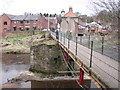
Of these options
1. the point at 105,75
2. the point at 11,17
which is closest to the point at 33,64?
the point at 105,75

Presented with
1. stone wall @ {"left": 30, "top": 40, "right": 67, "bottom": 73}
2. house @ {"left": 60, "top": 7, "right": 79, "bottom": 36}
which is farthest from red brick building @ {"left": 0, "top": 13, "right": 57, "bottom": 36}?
stone wall @ {"left": 30, "top": 40, "right": 67, "bottom": 73}

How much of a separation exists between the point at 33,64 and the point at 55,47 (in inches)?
124

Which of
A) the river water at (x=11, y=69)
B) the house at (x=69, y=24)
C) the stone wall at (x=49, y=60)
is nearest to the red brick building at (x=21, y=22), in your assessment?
the house at (x=69, y=24)

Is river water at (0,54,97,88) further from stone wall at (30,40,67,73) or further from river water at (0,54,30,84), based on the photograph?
stone wall at (30,40,67,73)

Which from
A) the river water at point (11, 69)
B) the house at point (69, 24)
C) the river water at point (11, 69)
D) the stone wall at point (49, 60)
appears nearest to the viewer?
the stone wall at point (49, 60)

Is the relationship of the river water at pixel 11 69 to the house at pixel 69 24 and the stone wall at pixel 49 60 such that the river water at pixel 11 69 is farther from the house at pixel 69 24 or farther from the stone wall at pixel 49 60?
the house at pixel 69 24

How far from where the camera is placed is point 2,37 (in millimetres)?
46031

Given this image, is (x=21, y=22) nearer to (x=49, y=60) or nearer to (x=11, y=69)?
(x=11, y=69)

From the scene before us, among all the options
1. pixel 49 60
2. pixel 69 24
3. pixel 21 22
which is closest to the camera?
pixel 49 60

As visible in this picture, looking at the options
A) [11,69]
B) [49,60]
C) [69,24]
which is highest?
[69,24]

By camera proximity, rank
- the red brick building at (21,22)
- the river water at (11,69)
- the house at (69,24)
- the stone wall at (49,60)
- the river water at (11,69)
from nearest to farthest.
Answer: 1. the stone wall at (49,60)
2. the river water at (11,69)
3. the river water at (11,69)
4. the house at (69,24)
5. the red brick building at (21,22)

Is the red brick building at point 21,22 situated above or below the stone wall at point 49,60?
above

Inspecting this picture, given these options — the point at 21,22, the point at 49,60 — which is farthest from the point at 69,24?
the point at 49,60

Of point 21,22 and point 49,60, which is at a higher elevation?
point 21,22
